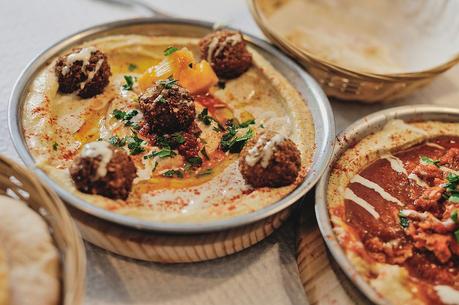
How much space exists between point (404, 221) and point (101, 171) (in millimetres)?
2234

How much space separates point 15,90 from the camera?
3.97 meters

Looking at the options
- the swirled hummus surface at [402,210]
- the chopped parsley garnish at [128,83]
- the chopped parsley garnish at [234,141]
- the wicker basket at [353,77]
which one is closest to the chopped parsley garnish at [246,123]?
the chopped parsley garnish at [234,141]

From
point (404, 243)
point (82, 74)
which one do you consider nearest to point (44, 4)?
point (82, 74)

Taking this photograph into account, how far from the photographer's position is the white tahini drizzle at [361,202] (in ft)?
12.4

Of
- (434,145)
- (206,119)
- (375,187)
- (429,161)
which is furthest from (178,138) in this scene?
(434,145)

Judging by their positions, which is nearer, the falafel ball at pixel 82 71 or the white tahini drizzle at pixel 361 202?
the white tahini drizzle at pixel 361 202

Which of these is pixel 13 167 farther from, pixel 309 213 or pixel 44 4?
pixel 44 4

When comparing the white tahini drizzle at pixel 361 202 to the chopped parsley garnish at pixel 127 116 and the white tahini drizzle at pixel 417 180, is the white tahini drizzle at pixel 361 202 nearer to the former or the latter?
the white tahini drizzle at pixel 417 180

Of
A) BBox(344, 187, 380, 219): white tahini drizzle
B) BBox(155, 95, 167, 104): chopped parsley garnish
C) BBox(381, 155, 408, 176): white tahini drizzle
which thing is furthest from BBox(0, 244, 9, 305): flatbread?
BBox(381, 155, 408, 176): white tahini drizzle

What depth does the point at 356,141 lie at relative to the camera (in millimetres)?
4309

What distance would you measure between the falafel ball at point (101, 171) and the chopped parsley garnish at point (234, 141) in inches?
36.1

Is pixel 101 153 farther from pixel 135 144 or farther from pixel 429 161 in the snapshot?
pixel 429 161

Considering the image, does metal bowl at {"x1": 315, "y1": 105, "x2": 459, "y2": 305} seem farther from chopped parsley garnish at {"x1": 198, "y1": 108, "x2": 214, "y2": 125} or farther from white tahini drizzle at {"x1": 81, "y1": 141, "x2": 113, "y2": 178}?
white tahini drizzle at {"x1": 81, "y1": 141, "x2": 113, "y2": 178}

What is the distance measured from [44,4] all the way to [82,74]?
7.52 ft
